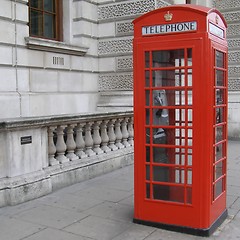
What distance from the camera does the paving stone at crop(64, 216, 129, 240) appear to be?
14.1ft

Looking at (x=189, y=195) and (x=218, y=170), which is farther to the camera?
(x=218, y=170)

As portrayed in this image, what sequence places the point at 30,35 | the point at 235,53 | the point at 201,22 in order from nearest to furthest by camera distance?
the point at 201,22
the point at 30,35
the point at 235,53

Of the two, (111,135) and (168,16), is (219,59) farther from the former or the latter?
(111,135)

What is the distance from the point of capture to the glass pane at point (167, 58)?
14.1ft

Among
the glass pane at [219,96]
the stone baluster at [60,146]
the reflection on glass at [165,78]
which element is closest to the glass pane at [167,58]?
the reflection on glass at [165,78]

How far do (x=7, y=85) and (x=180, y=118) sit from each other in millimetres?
4875

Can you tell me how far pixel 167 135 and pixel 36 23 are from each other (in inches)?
242

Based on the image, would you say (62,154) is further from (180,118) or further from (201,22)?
(201,22)

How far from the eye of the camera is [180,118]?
4516 millimetres

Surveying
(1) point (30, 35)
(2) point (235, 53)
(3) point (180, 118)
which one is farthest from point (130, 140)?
(2) point (235, 53)

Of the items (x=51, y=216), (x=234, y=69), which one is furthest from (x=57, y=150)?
(x=234, y=69)

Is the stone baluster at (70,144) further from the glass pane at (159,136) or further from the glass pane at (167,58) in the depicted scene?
the glass pane at (167,58)

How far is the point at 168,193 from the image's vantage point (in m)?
4.46

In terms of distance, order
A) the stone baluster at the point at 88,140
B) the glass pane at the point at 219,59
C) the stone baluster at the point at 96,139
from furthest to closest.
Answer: the stone baluster at the point at 96,139, the stone baluster at the point at 88,140, the glass pane at the point at 219,59
